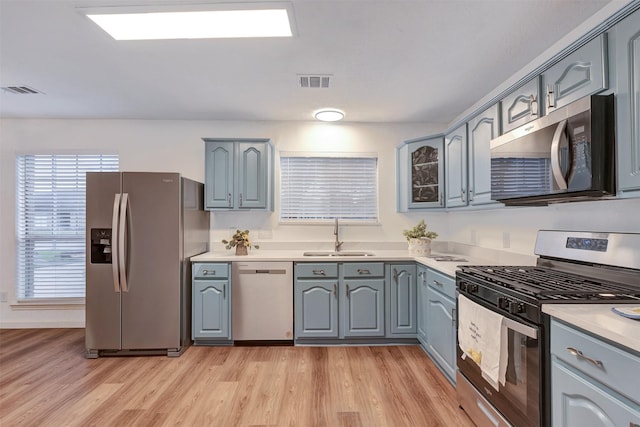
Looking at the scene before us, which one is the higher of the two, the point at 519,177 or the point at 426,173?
the point at 426,173

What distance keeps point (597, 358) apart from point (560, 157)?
39.5 inches

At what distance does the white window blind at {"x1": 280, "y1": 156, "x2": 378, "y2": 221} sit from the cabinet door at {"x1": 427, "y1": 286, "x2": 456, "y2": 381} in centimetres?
141

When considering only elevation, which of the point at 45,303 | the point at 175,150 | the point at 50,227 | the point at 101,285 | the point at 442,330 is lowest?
the point at 45,303

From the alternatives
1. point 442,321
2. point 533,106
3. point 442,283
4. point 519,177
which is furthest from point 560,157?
point 442,321

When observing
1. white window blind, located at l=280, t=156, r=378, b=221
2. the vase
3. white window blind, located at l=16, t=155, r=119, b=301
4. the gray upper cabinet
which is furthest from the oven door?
white window blind, located at l=16, t=155, r=119, b=301

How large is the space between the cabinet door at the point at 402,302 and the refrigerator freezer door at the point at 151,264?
2.06m

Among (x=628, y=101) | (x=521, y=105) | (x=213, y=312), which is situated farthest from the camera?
(x=213, y=312)

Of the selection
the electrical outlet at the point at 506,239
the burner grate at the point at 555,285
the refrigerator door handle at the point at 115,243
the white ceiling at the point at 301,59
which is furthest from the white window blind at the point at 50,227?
the electrical outlet at the point at 506,239

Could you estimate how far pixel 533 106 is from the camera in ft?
6.54

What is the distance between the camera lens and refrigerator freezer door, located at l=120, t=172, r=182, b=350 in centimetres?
305

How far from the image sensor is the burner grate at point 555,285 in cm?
147

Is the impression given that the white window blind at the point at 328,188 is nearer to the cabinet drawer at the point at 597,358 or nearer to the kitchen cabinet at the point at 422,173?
the kitchen cabinet at the point at 422,173

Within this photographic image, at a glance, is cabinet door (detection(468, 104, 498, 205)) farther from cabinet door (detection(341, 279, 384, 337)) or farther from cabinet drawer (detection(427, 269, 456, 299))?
cabinet door (detection(341, 279, 384, 337))

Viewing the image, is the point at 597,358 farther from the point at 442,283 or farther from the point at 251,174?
the point at 251,174
